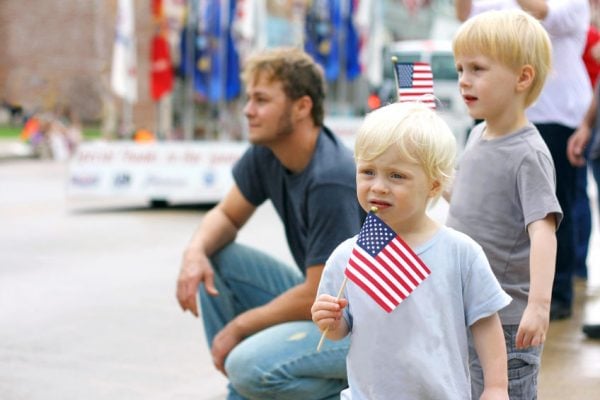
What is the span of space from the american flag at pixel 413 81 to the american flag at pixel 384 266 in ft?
2.71

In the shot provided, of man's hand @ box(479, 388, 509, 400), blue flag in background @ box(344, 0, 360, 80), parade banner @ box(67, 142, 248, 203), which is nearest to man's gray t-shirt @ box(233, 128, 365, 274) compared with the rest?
man's hand @ box(479, 388, 509, 400)

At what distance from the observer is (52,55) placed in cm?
4819

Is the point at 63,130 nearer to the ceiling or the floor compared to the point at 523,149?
nearer to the floor

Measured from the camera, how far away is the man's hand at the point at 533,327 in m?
3.04

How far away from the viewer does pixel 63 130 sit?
31.3 metres

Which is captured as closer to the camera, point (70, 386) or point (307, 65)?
point (307, 65)

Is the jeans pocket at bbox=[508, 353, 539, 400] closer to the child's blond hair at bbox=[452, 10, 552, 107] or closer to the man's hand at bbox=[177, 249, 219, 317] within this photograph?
the child's blond hair at bbox=[452, 10, 552, 107]

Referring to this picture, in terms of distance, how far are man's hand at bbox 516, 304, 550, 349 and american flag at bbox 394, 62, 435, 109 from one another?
2.30 ft

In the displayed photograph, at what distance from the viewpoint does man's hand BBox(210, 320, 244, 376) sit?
13.7 feet

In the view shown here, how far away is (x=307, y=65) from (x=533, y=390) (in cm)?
171

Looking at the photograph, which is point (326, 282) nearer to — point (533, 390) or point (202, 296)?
→ point (533, 390)

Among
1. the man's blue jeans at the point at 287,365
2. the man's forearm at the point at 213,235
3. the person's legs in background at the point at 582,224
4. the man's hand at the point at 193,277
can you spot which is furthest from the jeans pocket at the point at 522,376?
the person's legs in background at the point at 582,224

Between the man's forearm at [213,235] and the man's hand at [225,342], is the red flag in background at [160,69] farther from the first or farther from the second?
the man's hand at [225,342]

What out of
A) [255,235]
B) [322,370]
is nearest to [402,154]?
[322,370]
